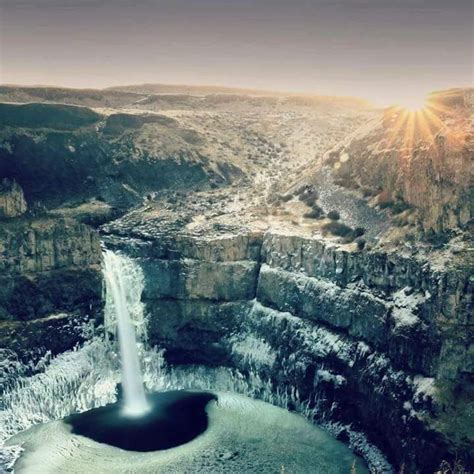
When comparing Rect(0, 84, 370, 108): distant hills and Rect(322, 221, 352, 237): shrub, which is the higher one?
Rect(0, 84, 370, 108): distant hills

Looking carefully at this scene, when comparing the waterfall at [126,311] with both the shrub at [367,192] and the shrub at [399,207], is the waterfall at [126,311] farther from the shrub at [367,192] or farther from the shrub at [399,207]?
the shrub at [399,207]

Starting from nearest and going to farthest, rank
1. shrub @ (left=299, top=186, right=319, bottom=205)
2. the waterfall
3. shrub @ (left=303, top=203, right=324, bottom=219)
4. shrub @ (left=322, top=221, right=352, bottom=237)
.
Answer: shrub @ (left=322, top=221, right=352, bottom=237), the waterfall, shrub @ (left=303, top=203, right=324, bottom=219), shrub @ (left=299, top=186, right=319, bottom=205)

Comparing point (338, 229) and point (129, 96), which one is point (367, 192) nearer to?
point (338, 229)

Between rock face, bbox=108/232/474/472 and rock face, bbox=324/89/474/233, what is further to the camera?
rock face, bbox=324/89/474/233

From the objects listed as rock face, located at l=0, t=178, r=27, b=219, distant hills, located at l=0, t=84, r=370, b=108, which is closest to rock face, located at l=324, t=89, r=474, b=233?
rock face, located at l=0, t=178, r=27, b=219

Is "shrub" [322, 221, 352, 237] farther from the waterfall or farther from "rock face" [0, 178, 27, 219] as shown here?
"rock face" [0, 178, 27, 219]

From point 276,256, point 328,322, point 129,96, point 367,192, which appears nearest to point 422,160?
point 367,192

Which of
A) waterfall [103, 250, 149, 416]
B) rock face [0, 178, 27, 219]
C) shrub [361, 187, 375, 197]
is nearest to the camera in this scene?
waterfall [103, 250, 149, 416]
